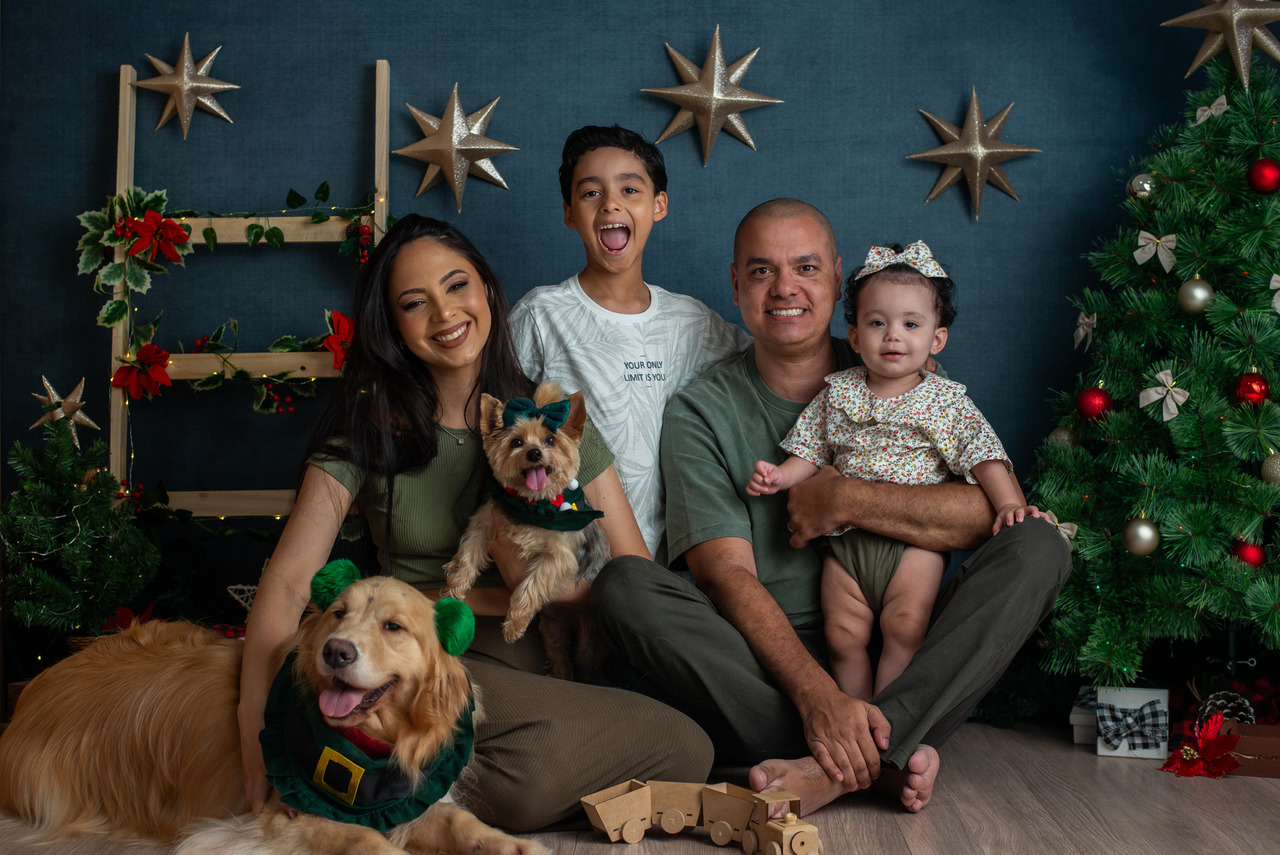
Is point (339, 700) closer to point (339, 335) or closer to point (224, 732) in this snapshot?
point (224, 732)

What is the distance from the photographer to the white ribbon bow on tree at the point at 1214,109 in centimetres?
258

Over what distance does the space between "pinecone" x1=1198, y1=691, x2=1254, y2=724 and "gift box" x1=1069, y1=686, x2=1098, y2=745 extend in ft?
0.86

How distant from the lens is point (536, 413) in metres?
1.91

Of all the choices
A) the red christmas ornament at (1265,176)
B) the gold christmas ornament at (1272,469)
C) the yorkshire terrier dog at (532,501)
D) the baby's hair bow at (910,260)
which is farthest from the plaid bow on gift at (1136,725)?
the yorkshire terrier dog at (532,501)

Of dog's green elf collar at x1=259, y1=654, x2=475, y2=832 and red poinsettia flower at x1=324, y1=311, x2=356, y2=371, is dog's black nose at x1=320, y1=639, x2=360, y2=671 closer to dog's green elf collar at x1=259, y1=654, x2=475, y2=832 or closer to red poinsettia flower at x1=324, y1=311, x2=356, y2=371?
dog's green elf collar at x1=259, y1=654, x2=475, y2=832

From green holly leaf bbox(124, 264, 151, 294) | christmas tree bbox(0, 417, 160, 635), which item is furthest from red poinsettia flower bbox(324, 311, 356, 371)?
christmas tree bbox(0, 417, 160, 635)

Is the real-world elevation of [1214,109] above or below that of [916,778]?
above

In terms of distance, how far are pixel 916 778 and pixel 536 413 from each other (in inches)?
42.5

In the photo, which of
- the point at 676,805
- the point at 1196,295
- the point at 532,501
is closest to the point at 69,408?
the point at 532,501

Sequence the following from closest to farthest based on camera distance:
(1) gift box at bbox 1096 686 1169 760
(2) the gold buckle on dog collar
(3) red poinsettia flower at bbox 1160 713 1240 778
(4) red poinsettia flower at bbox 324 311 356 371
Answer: (2) the gold buckle on dog collar → (3) red poinsettia flower at bbox 1160 713 1240 778 → (1) gift box at bbox 1096 686 1169 760 → (4) red poinsettia flower at bbox 324 311 356 371

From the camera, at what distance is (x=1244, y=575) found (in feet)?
7.61

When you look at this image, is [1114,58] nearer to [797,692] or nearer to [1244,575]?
[1244,575]

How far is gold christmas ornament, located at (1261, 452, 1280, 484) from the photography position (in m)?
2.33

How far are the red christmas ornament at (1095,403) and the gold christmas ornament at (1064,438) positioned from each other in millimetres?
92
